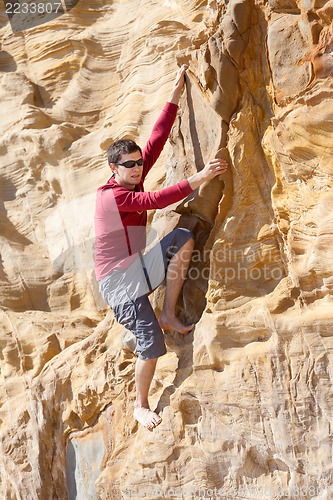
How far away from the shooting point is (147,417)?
3826 mm

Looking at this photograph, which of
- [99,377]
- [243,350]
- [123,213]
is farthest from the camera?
[99,377]

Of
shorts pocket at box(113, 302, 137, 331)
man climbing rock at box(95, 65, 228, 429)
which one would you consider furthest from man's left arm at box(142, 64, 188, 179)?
shorts pocket at box(113, 302, 137, 331)

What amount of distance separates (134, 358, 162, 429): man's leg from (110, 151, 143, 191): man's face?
98 centimetres

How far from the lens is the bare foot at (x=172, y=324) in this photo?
3914 millimetres

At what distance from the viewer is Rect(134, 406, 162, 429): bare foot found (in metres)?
3.79

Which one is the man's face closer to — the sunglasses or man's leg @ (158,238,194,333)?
the sunglasses

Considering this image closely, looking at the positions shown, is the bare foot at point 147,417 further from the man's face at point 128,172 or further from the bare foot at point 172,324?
the man's face at point 128,172

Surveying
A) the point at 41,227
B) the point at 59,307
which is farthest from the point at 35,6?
the point at 59,307

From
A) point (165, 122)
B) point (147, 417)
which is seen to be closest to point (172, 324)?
point (147, 417)

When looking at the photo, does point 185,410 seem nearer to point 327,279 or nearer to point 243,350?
point 243,350

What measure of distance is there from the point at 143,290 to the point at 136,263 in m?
0.18

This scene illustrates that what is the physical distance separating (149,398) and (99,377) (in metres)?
0.46

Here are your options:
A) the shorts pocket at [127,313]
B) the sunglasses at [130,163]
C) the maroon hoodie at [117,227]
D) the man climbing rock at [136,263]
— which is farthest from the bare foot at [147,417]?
the sunglasses at [130,163]

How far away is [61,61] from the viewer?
21.7ft
